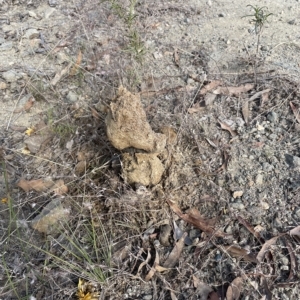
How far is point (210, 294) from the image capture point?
1.87 meters

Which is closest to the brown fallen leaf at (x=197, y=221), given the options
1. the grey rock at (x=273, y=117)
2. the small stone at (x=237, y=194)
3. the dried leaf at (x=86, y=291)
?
the small stone at (x=237, y=194)

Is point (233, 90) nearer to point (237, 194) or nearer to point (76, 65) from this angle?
point (237, 194)

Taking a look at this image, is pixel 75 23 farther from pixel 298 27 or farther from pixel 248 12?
pixel 298 27

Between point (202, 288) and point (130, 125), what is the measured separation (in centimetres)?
88

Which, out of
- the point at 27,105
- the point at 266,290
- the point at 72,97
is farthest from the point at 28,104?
the point at 266,290

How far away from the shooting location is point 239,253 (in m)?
1.96

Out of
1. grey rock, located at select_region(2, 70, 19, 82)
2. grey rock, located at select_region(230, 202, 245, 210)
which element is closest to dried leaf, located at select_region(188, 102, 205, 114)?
grey rock, located at select_region(230, 202, 245, 210)

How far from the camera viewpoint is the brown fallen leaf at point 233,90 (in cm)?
269

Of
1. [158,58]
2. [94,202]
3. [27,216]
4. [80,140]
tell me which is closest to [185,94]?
[158,58]

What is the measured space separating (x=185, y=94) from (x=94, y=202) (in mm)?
1021

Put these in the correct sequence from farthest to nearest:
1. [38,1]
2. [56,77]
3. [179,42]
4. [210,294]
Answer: [38,1], [179,42], [56,77], [210,294]

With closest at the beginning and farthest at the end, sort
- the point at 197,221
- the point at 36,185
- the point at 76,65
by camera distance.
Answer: the point at 197,221 < the point at 36,185 < the point at 76,65

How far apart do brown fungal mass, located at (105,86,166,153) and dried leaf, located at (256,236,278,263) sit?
2.42 feet

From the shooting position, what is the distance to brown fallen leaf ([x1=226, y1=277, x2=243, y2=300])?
72.6 inches
